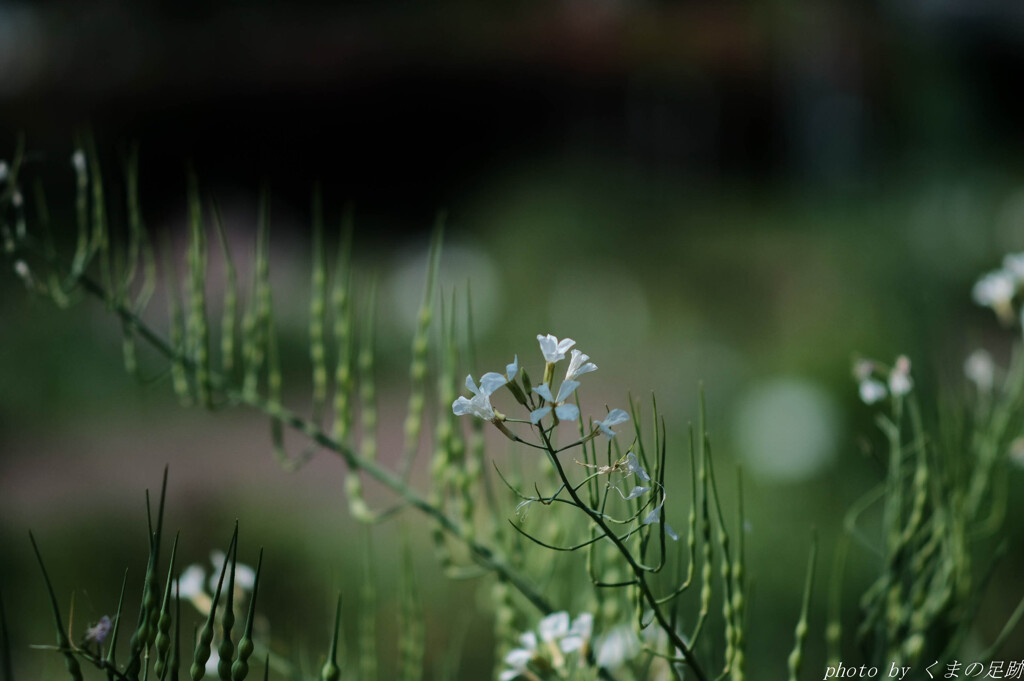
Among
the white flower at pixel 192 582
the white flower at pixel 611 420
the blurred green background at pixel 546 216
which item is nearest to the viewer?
the white flower at pixel 611 420

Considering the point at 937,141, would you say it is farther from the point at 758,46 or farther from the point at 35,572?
the point at 758,46

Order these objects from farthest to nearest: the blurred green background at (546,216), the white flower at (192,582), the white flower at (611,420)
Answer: the blurred green background at (546,216)
the white flower at (192,582)
the white flower at (611,420)

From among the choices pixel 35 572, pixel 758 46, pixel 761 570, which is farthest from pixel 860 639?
pixel 758 46

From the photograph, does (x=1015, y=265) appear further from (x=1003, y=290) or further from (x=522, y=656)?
(x=522, y=656)

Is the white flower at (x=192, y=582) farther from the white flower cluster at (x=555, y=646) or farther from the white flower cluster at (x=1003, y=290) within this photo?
the white flower cluster at (x=1003, y=290)

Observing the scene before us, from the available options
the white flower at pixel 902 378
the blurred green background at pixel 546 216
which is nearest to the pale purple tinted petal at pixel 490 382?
the white flower at pixel 902 378

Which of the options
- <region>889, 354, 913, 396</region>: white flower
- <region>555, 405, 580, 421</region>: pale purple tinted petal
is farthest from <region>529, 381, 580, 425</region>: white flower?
<region>889, 354, 913, 396</region>: white flower

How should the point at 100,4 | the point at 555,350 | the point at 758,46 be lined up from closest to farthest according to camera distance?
1. the point at 555,350
2. the point at 100,4
3. the point at 758,46

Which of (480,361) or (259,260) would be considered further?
(480,361)
